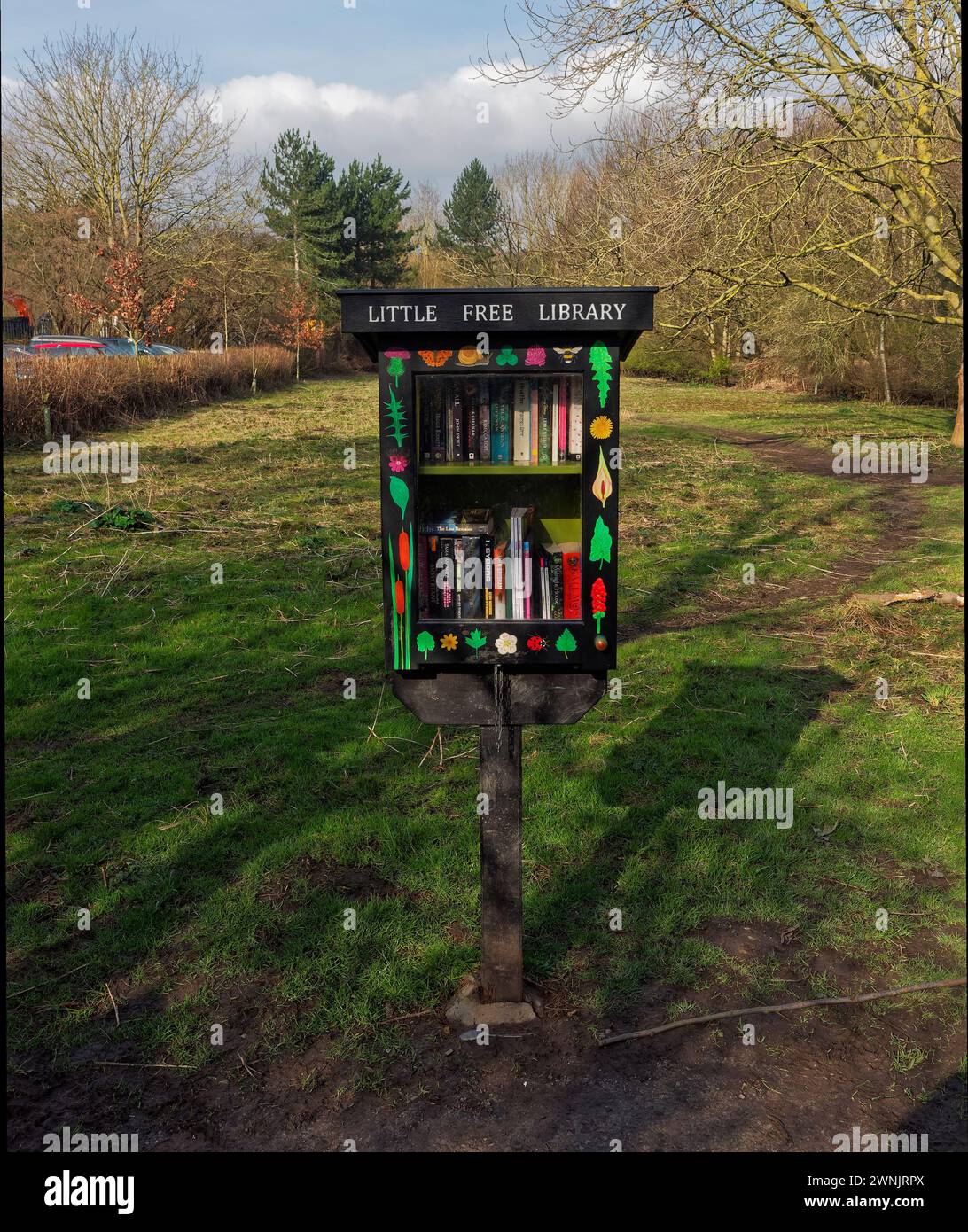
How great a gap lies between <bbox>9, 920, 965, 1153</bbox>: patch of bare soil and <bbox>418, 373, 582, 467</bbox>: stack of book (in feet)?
7.35

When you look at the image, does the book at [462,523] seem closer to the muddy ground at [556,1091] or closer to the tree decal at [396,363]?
the tree decal at [396,363]

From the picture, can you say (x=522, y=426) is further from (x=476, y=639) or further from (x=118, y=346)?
(x=118, y=346)

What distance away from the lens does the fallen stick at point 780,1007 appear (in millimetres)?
3887

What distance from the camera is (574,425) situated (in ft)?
12.4

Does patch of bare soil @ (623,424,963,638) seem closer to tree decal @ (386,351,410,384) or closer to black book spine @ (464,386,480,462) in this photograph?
black book spine @ (464,386,480,462)

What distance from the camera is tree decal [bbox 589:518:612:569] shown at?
369 centimetres

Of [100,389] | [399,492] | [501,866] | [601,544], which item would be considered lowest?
[501,866]

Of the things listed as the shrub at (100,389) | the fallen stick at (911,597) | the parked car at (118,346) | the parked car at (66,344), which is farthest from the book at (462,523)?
the parked car at (118,346)

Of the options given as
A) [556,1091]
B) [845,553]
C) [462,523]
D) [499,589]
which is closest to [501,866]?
[556,1091]

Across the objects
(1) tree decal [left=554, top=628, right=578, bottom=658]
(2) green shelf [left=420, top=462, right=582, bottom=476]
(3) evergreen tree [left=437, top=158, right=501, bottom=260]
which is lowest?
(1) tree decal [left=554, top=628, right=578, bottom=658]

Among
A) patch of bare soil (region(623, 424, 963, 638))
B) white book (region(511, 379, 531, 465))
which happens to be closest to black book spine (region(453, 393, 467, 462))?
white book (region(511, 379, 531, 465))

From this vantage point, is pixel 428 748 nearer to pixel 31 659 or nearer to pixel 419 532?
pixel 419 532

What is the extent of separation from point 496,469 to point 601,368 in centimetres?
55

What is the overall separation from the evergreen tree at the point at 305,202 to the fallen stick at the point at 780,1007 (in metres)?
38.2
